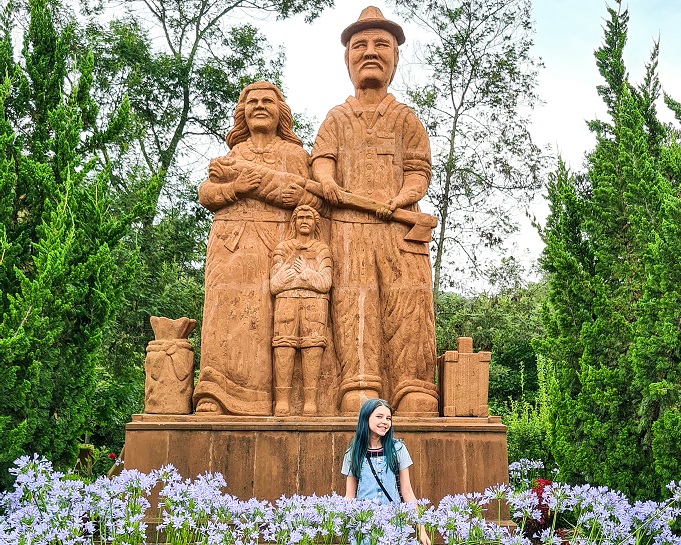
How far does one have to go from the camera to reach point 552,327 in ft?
25.2

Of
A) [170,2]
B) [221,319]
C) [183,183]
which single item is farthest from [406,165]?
[170,2]

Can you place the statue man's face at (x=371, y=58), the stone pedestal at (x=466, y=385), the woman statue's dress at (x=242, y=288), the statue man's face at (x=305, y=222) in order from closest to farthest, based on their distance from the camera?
the stone pedestal at (x=466, y=385) → the woman statue's dress at (x=242, y=288) → the statue man's face at (x=305, y=222) → the statue man's face at (x=371, y=58)

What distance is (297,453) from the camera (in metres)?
5.41

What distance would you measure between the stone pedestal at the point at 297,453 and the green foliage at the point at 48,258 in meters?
1.20

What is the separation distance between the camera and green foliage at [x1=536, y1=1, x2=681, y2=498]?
20.9ft

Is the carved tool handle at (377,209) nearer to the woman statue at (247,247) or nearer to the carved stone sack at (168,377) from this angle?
the woman statue at (247,247)

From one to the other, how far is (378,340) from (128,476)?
3003 mm

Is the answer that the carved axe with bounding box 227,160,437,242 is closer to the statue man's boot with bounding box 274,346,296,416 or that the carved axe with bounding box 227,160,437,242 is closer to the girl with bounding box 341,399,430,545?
the statue man's boot with bounding box 274,346,296,416

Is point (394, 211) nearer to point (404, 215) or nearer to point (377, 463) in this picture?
point (404, 215)

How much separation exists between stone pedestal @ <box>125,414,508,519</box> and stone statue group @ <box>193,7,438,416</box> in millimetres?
253

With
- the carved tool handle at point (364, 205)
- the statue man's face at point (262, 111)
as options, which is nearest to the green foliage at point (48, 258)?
the statue man's face at point (262, 111)

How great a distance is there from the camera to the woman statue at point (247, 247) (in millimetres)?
5801

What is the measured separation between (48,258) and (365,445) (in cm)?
327

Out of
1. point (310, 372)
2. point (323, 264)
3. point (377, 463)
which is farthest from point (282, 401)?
point (377, 463)
